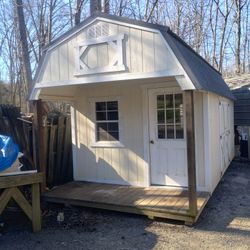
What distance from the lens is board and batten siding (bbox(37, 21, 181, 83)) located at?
5.27 metres

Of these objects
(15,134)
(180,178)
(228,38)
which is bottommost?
(180,178)

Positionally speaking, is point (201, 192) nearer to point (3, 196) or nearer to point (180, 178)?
point (180, 178)

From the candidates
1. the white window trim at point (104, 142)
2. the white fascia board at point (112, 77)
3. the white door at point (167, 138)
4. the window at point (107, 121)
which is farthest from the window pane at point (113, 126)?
the white fascia board at point (112, 77)

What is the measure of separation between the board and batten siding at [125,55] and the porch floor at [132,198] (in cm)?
224

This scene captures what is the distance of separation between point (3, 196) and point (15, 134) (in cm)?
221

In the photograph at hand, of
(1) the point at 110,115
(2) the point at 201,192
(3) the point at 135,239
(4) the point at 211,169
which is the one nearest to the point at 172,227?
(3) the point at 135,239

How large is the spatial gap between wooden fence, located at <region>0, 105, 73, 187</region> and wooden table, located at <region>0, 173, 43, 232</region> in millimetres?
1535

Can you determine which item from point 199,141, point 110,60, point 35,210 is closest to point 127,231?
point 35,210

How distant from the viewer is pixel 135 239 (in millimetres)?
4734

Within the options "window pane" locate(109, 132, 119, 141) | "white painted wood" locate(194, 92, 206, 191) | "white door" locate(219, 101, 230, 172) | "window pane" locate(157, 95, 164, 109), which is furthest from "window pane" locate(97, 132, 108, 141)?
"white door" locate(219, 101, 230, 172)

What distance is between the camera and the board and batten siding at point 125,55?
5270 millimetres

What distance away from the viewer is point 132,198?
6.10 meters

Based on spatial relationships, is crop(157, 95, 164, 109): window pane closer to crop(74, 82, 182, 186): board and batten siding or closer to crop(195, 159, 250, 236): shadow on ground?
crop(74, 82, 182, 186): board and batten siding

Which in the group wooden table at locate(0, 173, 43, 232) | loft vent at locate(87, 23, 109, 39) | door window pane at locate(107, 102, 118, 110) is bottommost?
wooden table at locate(0, 173, 43, 232)
